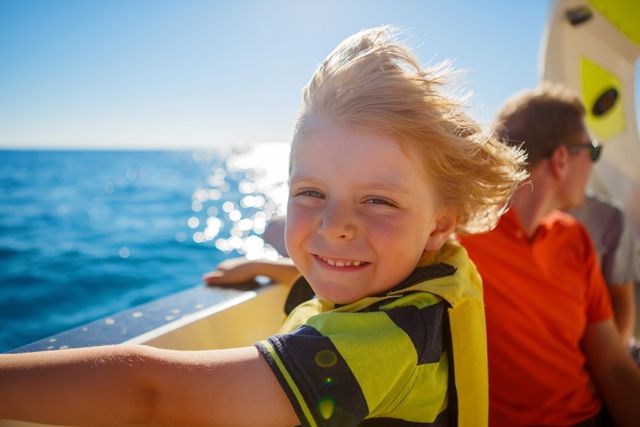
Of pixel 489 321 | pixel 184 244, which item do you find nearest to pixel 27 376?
pixel 489 321

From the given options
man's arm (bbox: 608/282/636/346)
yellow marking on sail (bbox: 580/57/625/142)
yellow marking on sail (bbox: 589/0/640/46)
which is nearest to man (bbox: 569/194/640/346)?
man's arm (bbox: 608/282/636/346)

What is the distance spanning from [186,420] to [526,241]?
152 centimetres

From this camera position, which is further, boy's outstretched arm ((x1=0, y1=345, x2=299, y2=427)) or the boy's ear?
the boy's ear

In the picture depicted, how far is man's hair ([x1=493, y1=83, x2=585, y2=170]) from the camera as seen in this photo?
6.56 ft

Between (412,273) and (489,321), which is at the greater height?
(412,273)

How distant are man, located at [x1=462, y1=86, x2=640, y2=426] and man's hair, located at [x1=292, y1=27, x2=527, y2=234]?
0.68m

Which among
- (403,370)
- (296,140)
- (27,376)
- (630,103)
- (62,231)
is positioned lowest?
(62,231)

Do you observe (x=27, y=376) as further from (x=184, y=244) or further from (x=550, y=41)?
(x=184, y=244)

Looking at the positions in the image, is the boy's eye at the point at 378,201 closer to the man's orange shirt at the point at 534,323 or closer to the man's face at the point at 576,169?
the man's orange shirt at the point at 534,323

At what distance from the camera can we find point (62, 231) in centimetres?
1281

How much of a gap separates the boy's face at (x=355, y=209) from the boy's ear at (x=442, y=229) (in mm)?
87

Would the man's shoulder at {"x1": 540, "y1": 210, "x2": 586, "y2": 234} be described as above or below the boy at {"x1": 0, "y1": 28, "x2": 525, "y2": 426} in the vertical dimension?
below

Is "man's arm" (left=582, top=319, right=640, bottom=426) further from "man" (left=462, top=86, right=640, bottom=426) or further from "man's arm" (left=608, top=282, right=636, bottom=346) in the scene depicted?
"man's arm" (left=608, top=282, right=636, bottom=346)

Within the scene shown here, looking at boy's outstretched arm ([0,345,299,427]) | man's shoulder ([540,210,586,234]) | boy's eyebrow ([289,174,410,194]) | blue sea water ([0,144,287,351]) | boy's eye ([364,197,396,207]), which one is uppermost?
boy's eyebrow ([289,174,410,194])
